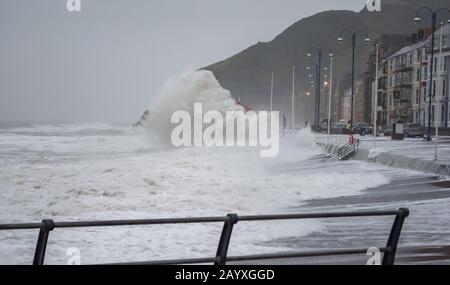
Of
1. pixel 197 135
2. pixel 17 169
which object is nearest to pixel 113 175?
pixel 17 169

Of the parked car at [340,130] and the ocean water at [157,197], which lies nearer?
the ocean water at [157,197]

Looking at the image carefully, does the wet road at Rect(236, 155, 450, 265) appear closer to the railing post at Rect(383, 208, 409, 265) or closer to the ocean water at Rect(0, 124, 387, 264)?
the ocean water at Rect(0, 124, 387, 264)

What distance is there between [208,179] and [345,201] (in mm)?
12781

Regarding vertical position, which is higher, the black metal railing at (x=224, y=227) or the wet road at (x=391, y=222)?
the black metal railing at (x=224, y=227)

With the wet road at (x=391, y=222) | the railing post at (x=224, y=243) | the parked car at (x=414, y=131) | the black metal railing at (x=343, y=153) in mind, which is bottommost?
the wet road at (x=391, y=222)

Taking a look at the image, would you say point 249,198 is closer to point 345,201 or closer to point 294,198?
point 294,198
